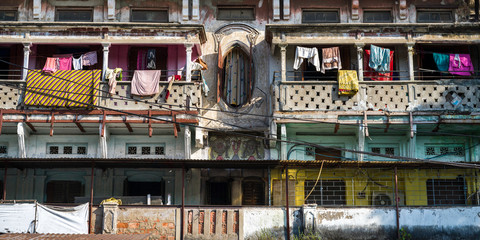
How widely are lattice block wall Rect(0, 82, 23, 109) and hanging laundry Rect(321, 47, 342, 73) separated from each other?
1117 centimetres

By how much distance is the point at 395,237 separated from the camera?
20.2 metres

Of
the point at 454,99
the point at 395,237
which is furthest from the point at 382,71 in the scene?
the point at 395,237

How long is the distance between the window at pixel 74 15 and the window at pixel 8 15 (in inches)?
65.2

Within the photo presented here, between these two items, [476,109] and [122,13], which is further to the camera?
[122,13]

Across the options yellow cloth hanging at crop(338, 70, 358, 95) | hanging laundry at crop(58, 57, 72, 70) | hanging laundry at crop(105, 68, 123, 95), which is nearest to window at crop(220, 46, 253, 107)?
yellow cloth hanging at crop(338, 70, 358, 95)

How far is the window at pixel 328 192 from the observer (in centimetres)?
2346

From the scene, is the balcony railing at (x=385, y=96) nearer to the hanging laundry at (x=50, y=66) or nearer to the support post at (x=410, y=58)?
the support post at (x=410, y=58)

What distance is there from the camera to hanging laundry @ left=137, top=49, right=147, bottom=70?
2522cm

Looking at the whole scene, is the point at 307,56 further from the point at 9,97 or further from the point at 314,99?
the point at 9,97

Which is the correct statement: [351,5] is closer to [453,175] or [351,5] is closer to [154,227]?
[453,175]

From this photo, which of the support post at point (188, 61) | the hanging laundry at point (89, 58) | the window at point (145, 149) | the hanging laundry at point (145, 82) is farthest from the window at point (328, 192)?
the hanging laundry at point (89, 58)

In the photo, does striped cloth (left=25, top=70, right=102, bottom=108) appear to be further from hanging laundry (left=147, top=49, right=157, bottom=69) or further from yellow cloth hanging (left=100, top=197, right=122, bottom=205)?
yellow cloth hanging (left=100, top=197, right=122, bottom=205)

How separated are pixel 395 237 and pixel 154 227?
24.4ft

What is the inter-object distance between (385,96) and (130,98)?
9211 millimetres
